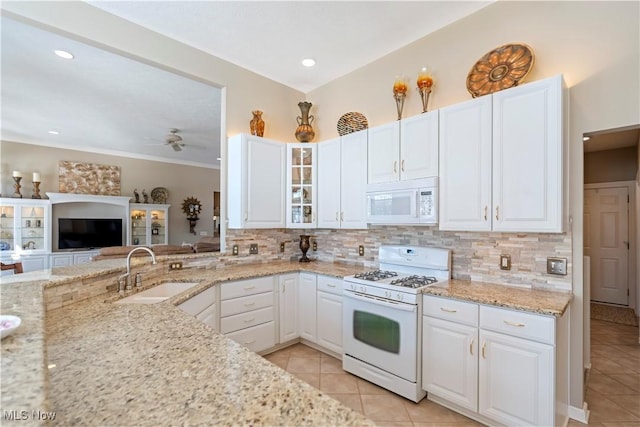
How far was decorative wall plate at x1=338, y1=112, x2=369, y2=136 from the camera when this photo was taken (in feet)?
11.1

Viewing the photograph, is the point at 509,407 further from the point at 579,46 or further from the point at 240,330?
the point at 579,46

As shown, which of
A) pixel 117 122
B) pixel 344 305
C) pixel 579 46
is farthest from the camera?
pixel 117 122

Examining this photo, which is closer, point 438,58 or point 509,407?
point 509,407

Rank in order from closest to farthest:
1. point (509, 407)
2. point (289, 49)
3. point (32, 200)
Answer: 1. point (509, 407)
2. point (289, 49)
3. point (32, 200)

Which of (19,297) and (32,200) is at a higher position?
(32,200)

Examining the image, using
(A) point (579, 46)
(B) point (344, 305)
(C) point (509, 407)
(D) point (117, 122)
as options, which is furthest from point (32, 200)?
(A) point (579, 46)

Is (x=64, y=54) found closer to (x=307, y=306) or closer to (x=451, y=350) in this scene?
(x=307, y=306)

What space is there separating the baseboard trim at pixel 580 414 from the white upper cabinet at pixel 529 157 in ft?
4.36

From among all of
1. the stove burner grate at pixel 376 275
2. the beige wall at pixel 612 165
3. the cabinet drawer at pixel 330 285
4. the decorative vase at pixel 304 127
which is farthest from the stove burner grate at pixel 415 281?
the beige wall at pixel 612 165

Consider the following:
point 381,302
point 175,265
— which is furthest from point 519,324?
point 175,265

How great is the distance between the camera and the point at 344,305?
8.95 feet

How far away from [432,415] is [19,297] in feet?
8.55

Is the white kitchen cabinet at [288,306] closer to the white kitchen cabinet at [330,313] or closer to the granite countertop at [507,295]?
the white kitchen cabinet at [330,313]

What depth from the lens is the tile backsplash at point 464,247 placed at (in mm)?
2230
